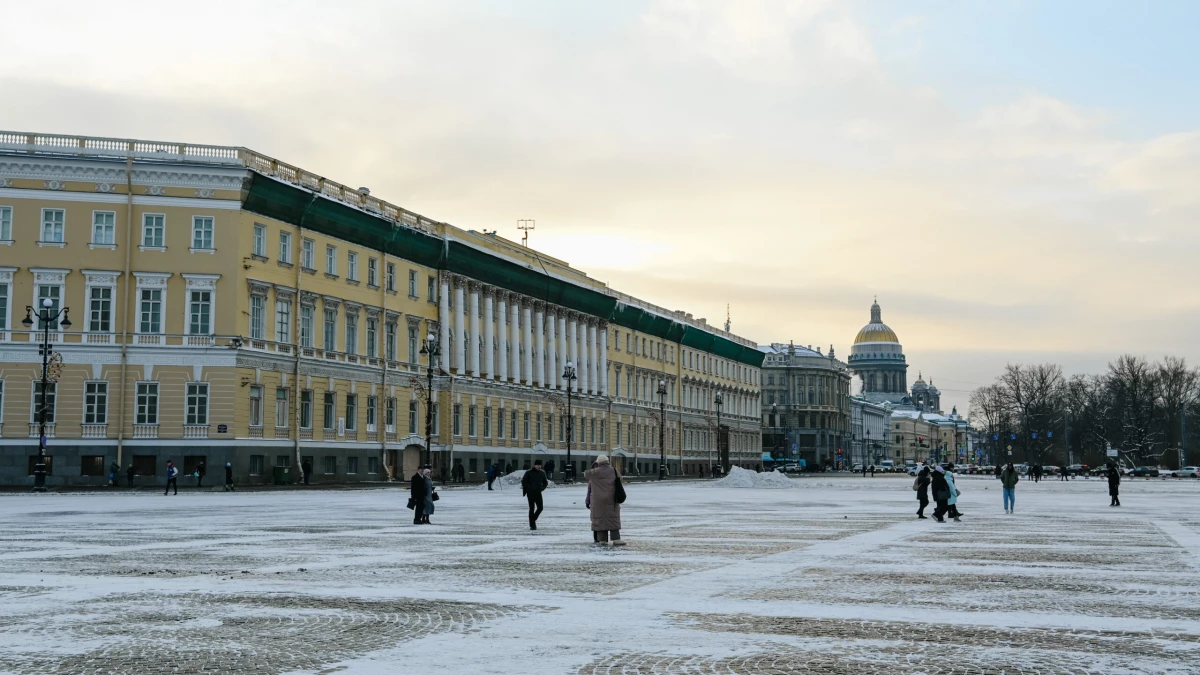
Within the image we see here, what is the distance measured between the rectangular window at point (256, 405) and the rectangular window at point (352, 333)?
29.0 ft

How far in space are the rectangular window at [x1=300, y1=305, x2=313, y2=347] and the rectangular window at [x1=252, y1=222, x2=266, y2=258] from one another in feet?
14.2

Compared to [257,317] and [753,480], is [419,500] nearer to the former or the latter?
[257,317]

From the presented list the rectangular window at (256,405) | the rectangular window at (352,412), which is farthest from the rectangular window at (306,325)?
the rectangular window at (256,405)

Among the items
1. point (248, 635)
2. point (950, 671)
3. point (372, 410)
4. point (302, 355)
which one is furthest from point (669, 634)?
point (372, 410)

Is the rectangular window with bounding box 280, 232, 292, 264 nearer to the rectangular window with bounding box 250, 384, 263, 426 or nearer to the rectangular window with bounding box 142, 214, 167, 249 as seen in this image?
the rectangular window with bounding box 142, 214, 167, 249

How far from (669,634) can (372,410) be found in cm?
6118

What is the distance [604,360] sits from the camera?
105438 millimetres

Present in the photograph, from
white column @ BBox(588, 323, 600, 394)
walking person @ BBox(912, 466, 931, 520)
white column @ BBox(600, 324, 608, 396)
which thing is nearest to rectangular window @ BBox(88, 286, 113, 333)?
walking person @ BBox(912, 466, 931, 520)

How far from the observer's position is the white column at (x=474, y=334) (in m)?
81.6

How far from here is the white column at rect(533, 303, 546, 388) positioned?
92.8 m

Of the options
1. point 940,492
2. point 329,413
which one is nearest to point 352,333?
point 329,413

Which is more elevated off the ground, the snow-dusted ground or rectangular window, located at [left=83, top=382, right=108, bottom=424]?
rectangular window, located at [left=83, top=382, right=108, bottom=424]

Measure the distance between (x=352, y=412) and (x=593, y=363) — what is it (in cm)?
3722

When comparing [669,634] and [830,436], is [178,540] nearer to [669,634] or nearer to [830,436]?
[669,634]
